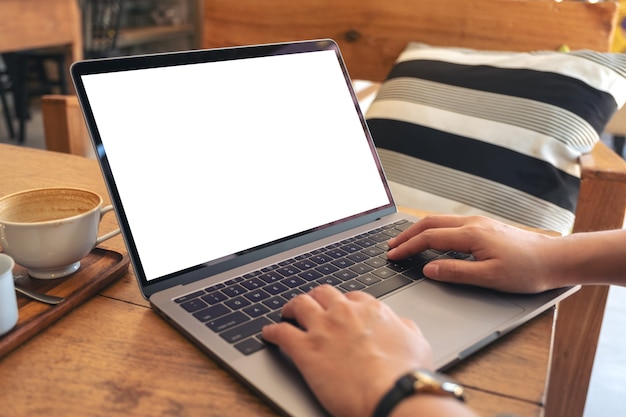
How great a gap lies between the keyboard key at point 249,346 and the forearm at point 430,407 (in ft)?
0.46

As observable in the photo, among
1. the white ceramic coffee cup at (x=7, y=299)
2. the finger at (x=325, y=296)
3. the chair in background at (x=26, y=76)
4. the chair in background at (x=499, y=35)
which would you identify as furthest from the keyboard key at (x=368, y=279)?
the chair in background at (x=26, y=76)

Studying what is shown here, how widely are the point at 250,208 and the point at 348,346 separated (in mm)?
271

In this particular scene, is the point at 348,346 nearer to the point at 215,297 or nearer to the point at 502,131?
the point at 215,297

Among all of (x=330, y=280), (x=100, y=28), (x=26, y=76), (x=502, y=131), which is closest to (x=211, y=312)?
(x=330, y=280)

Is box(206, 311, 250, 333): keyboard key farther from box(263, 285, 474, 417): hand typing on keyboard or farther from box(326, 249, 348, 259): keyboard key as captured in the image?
box(326, 249, 348, 259): keyboard key

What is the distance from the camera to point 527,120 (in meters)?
1.10

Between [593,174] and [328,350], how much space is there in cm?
68

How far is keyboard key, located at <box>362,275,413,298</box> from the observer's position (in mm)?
574

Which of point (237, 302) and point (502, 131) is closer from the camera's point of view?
point (237, 302)

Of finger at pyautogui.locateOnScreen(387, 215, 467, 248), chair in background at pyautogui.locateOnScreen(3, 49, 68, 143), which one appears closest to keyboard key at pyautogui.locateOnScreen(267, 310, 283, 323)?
finger at pyautogui.locateOnScreen(387, 215, 467, 248)

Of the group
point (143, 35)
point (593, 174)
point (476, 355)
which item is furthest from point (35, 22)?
point (143, 35)

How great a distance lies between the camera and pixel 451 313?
54 centimetres

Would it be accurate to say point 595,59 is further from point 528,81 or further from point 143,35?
Answer: point 143,35

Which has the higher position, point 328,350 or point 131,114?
point 131,114
